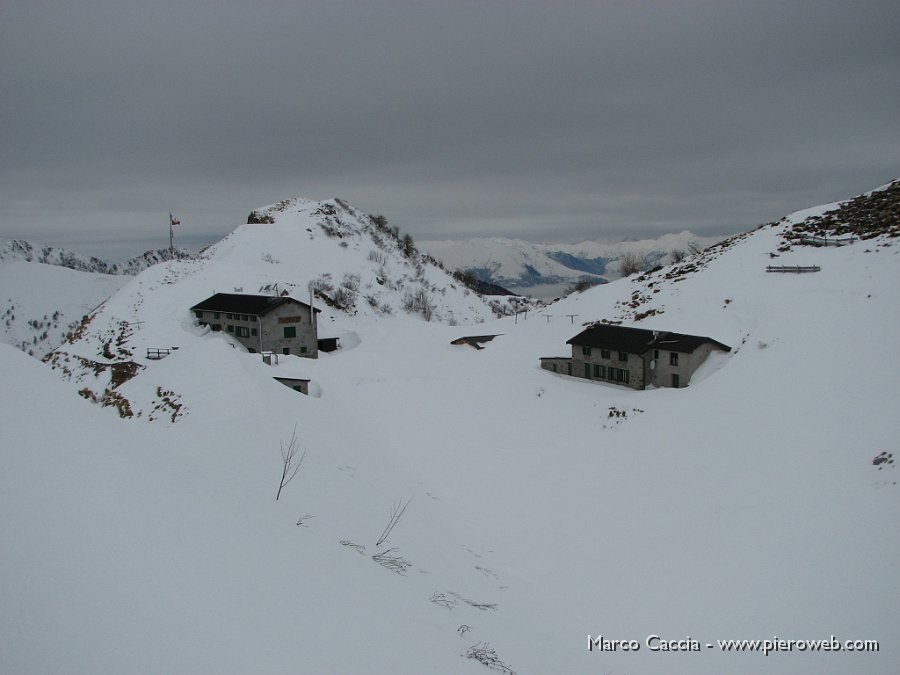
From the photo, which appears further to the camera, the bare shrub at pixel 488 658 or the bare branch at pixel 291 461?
the bare branch at pixel 291 461

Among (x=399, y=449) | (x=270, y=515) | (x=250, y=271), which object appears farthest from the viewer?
(x=250, y=271)

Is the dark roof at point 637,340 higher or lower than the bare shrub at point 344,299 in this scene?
lower

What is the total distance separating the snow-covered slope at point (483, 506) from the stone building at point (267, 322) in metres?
7.57

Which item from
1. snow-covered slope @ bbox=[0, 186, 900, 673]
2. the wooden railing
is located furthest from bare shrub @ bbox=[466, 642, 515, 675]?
the wooden railing

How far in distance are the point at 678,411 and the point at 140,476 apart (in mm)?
31472

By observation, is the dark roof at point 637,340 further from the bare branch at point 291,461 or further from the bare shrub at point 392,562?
the bare shrub at point 392,562

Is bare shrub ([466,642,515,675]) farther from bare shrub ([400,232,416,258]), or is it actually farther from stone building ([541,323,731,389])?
bare shrub ([400,232,416,258])

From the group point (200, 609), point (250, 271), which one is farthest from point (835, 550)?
point (250, 271)

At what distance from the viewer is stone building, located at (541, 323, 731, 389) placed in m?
38.6

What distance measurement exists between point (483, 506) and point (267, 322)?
41.0 m

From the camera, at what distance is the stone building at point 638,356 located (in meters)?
38.6

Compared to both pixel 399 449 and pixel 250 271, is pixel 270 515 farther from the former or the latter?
pixel 250 271

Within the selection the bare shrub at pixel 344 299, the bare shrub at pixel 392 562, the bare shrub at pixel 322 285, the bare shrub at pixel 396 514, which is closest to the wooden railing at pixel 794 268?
the bare shrub at pixel 396 514

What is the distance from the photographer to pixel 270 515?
1057cm
